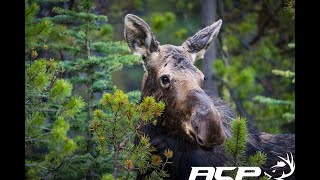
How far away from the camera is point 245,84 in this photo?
415 inches

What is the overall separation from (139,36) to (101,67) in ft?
1.88

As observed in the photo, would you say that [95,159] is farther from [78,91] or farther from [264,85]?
[264,85]

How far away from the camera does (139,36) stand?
238 inches

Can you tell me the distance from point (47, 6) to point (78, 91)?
979 millimetres

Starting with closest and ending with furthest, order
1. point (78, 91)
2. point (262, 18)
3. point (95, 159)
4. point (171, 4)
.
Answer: point (95, 159)
point (78, 91)
point (171, 4)
point (262, 18)

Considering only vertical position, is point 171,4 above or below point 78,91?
above

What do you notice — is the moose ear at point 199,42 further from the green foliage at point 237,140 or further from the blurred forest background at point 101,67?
the green foliage at point 237,140

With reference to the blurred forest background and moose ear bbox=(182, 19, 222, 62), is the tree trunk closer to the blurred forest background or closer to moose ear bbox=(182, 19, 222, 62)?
the blurred forest background

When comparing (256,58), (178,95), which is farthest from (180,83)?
(256,58)

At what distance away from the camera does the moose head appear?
16.9 ft

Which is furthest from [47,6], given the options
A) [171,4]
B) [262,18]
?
[262,18]

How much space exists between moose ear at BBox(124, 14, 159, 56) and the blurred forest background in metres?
0.16

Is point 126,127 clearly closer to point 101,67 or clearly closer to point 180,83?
point 180,83

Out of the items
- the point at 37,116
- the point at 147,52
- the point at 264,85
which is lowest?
the point at 264,85
